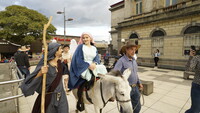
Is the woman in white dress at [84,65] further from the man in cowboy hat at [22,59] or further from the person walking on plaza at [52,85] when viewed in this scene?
the man in cowboy hat at [22,59]

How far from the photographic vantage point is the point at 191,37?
29.7 feet

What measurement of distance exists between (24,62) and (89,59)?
509 centimetres

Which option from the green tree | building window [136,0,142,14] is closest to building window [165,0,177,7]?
building window [136,0,142,14]

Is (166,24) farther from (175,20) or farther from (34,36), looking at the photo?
(34,36)

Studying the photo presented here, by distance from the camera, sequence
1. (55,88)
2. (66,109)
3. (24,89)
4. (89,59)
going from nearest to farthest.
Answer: (24,89) → (55,88) → (66,109) → (89,59)

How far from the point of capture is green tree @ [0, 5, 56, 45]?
16281mm

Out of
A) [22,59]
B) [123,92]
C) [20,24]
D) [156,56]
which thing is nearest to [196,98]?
[123,92]

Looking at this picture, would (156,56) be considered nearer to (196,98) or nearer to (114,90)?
(196,98)

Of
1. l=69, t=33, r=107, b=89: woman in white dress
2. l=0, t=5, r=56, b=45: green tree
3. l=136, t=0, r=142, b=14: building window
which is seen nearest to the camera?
l=69, t=33, r=107, b=89: woman in white dress

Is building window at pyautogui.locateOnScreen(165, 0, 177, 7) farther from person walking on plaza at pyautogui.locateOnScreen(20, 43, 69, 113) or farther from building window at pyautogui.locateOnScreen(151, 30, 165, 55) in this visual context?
person walking on plaza at pyautogui.locateOnScreen(20, 43, 69, 113)

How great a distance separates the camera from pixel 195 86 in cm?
216

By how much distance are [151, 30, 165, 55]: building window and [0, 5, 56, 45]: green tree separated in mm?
19298

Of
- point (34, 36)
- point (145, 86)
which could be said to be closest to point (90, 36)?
point (145, 86)

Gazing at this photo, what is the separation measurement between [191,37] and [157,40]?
113 inches
